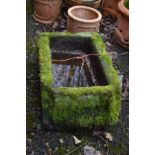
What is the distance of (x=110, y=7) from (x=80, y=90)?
104 inches

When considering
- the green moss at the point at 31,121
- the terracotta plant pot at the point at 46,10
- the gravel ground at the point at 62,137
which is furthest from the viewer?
the terracotta plant pot at the point at 46,10

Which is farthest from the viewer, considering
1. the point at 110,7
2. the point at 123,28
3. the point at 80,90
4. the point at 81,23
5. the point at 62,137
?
the point at 110,7

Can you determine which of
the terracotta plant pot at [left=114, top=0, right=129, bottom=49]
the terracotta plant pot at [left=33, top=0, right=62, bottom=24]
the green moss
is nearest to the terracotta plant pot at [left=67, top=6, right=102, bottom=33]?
the terracotta plant pot at [left=114, top=0, right=129, bottom=49]

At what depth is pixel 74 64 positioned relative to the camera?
3.47m

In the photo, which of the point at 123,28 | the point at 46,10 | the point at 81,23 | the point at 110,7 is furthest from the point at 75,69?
the point at 110,7

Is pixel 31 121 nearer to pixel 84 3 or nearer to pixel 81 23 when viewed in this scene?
pixel 81 23

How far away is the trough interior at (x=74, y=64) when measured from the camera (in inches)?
126

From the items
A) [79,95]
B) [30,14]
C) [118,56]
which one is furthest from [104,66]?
[30,14]

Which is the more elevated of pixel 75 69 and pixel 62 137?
pixel 75 69

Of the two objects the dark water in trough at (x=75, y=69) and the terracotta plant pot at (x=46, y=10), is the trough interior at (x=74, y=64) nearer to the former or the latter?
the dark water in trough at (x=75, y=69)

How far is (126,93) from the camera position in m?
3.53

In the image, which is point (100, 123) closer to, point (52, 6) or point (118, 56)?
point (118, 56)

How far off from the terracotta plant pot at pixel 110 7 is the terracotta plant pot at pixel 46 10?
77 cm

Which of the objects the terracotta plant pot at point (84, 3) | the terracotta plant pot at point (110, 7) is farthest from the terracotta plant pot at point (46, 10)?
the terracotta plant pot at point (110, 7)
